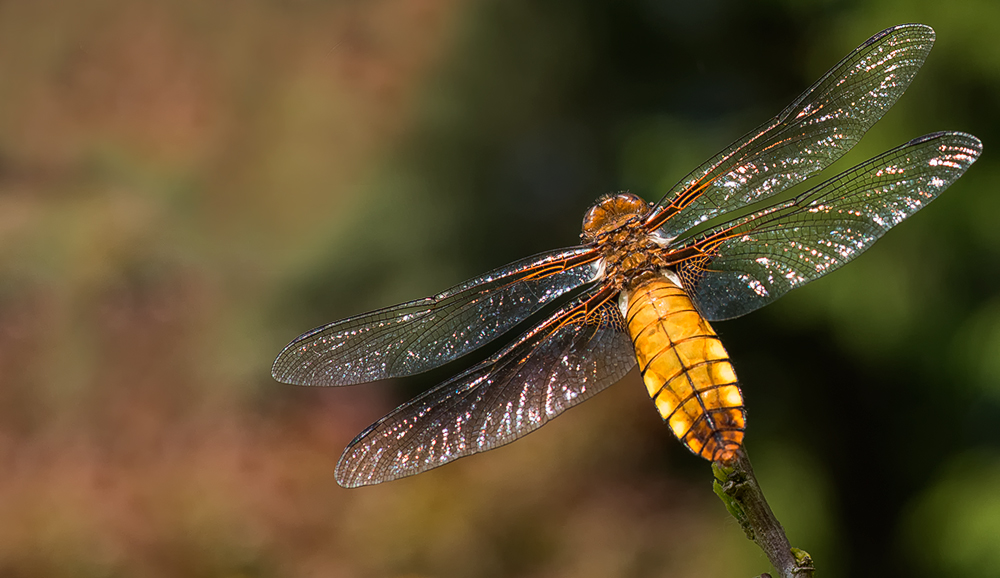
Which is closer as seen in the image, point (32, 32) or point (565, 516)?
point (565, 516)

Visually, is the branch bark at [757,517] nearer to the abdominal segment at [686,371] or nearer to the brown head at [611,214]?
the abdominal segment at [686,371]

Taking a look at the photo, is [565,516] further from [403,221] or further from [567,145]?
[567,145]

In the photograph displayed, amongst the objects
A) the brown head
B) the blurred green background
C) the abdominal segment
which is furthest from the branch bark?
the blurred green background

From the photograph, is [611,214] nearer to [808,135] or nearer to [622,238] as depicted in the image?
[622,238]

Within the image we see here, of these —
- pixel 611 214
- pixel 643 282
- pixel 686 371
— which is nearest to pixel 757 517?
pixel 686 371

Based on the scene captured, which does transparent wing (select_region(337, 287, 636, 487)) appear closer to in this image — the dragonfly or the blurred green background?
the dragonfly

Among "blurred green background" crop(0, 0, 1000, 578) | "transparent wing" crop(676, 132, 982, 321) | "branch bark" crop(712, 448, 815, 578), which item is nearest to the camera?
"branch bark" crop(712, 448, 815, 578)

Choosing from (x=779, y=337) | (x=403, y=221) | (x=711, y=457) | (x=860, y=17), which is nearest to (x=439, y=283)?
(x=403, y=221)
